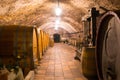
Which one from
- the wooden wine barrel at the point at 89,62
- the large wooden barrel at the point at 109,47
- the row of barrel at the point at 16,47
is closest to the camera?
the large wooden barrel at the point at 109,47

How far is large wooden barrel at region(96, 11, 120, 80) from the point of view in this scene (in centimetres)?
263

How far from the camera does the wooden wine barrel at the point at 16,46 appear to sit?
4.95 metres

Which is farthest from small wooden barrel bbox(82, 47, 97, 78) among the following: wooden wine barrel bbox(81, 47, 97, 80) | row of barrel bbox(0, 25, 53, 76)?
row of barrel bbox(0, 25, 53, 76)

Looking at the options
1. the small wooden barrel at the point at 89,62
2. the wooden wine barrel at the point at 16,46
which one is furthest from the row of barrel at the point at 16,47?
the small wooden barrel at the point at 89,62

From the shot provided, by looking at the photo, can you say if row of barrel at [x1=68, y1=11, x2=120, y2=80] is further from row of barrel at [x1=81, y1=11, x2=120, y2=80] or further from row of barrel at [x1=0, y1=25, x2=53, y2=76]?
row of barrel at [x1=0, y1=25, x2=53, y2=76]

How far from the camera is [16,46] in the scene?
5020 millimetres

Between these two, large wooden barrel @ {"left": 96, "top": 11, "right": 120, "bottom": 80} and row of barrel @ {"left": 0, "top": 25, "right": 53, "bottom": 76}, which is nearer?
large wooden barrel @ {"left": 96, "top": 11, "right": 120, "bottom": 80}

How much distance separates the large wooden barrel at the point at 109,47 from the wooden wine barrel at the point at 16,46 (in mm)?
2246

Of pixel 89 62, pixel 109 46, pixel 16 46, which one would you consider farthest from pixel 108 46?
pixel 16 46

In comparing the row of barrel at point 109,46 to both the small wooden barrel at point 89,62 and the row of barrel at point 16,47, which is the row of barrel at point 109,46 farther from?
the row of barrel at point 16,47

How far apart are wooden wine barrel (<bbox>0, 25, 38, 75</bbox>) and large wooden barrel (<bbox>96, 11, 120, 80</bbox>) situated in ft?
7.37

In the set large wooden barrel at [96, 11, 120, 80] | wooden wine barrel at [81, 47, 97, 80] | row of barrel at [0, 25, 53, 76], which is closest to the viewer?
large wooden barrel at [96, 11, 120, 80]

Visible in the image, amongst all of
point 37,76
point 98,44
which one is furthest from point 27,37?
point 98,44

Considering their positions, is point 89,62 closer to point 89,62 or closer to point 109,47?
point 89,62
